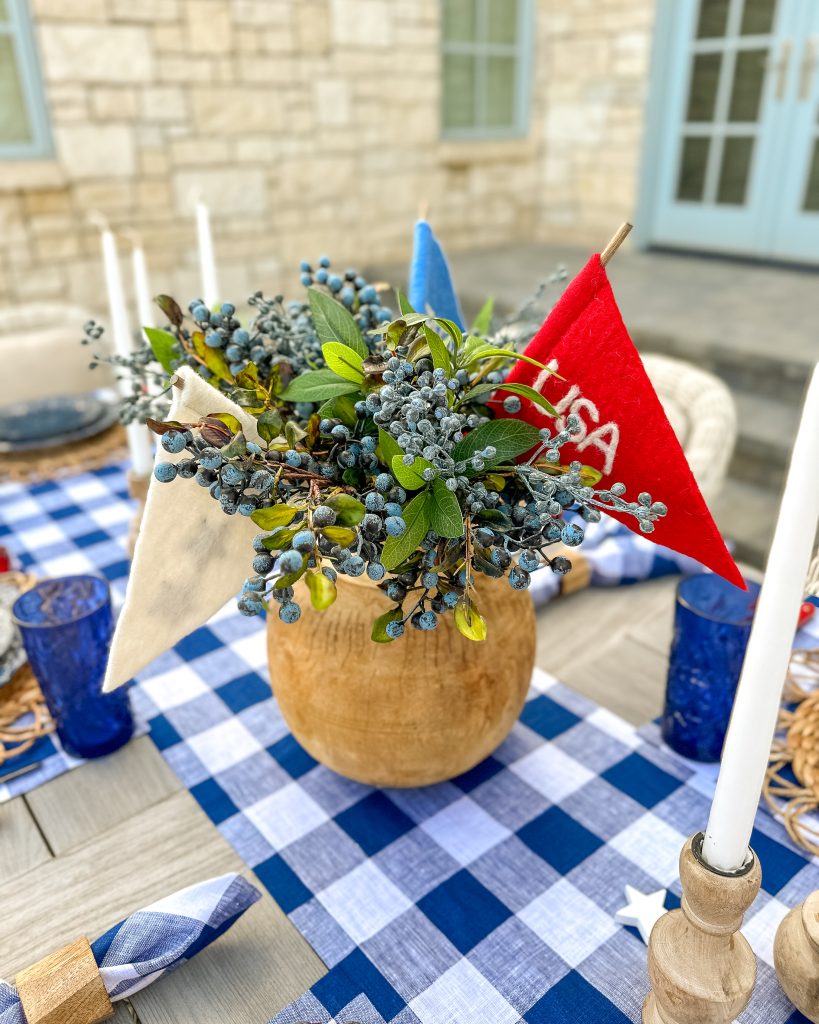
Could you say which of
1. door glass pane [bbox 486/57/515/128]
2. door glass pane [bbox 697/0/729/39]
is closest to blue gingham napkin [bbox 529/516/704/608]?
door glass pane [bbox 697/0/729/39]

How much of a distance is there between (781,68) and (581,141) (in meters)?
1.08

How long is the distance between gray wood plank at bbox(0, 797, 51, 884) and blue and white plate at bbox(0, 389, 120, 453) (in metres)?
0.82

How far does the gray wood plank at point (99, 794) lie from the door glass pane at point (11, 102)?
2964 millimetres

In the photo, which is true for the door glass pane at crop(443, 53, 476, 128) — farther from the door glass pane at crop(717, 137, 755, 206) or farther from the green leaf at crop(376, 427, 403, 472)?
the green leaf at crop(376, 427, 403, 472)

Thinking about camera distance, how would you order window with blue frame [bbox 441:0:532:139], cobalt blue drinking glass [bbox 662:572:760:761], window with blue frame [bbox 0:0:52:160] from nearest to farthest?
cobalt blue drinking glass [bbox 662:572:760:761] → window with blue frame [bbox 0:0:52:160] → window with blue frame [bbox 441:0:532:139]

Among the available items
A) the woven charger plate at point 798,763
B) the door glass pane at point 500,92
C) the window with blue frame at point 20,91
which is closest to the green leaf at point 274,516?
the woven charger plate at point 798,763

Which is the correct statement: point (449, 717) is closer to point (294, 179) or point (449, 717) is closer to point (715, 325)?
point (715, 325)

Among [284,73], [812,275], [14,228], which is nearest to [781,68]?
[812,275]

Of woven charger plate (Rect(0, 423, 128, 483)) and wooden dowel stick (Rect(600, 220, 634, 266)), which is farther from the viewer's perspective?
woven charger plate (Rect(0, 423, 128, 483))

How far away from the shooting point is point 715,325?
9.65 feet

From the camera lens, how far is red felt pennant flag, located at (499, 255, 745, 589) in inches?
22.7

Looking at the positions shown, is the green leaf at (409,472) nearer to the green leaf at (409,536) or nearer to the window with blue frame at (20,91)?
the green leaf at (409,536)

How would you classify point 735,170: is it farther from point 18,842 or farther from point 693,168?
point 18,842

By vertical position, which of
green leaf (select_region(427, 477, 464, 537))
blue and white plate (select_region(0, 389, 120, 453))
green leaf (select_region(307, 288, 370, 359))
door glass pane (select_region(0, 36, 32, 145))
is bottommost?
blue and white plate (select_region(0, 389, 120, 453))
